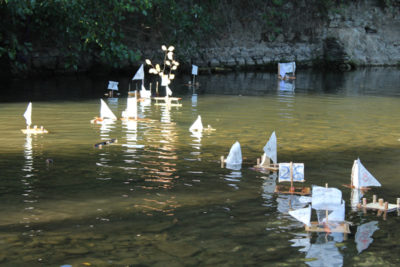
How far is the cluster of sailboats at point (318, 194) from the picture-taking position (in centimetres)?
755

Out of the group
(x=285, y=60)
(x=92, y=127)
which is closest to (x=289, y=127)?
(x=92, y=127)

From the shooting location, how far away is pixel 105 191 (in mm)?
9336

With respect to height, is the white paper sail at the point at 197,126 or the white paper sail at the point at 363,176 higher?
the white paper sail at the point at 197,126

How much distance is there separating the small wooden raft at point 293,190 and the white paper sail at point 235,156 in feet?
4.66

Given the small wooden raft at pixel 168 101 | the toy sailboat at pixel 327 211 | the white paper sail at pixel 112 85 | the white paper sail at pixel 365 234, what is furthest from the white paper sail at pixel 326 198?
the white paper sail at pixel 112 85

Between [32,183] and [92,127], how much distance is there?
5947 millimetres

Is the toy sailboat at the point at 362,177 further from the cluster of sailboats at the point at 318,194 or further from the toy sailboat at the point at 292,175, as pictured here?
the toy sailboat at the point at 292,175

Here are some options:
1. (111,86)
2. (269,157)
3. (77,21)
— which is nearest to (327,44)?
(77,21)

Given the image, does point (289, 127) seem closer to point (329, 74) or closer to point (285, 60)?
point (329, 74)

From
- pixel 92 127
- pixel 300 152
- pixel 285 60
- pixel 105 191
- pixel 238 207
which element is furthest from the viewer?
pixel 285 60

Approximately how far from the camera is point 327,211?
25.1 feet

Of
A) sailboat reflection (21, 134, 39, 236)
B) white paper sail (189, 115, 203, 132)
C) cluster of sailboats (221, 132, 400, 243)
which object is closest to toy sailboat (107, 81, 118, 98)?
white paper sail (189, 115, 203, 132)

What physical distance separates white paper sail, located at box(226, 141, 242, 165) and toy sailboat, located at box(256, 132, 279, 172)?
1.17ft

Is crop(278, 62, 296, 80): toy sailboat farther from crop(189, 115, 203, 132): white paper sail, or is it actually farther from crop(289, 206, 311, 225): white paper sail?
crop(289, 206, 311, 225): white paper sail
